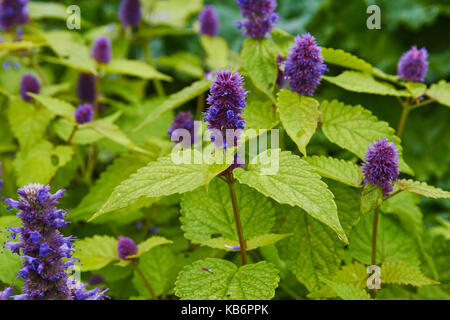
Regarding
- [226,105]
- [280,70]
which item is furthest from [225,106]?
[280,70]

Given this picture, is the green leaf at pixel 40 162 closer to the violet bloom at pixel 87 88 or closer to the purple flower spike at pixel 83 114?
the purple flower spike at pixel 83 114

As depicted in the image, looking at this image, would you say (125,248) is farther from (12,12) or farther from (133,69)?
(12,12)

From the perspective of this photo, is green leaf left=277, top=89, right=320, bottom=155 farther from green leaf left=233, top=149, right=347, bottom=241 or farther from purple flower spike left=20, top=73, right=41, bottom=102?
purple flower spike left=20, top=73, right=41, bottom=102

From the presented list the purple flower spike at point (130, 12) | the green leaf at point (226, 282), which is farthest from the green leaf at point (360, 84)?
the purple flower spike at point (130, 12)

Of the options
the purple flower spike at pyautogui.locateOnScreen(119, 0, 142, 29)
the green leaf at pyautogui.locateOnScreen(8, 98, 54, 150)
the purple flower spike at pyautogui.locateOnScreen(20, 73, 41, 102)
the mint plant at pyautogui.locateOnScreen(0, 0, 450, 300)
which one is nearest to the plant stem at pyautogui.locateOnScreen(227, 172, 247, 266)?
the mint plant at pyautogui.locateOnScreen(0, 0, 450, 300)
